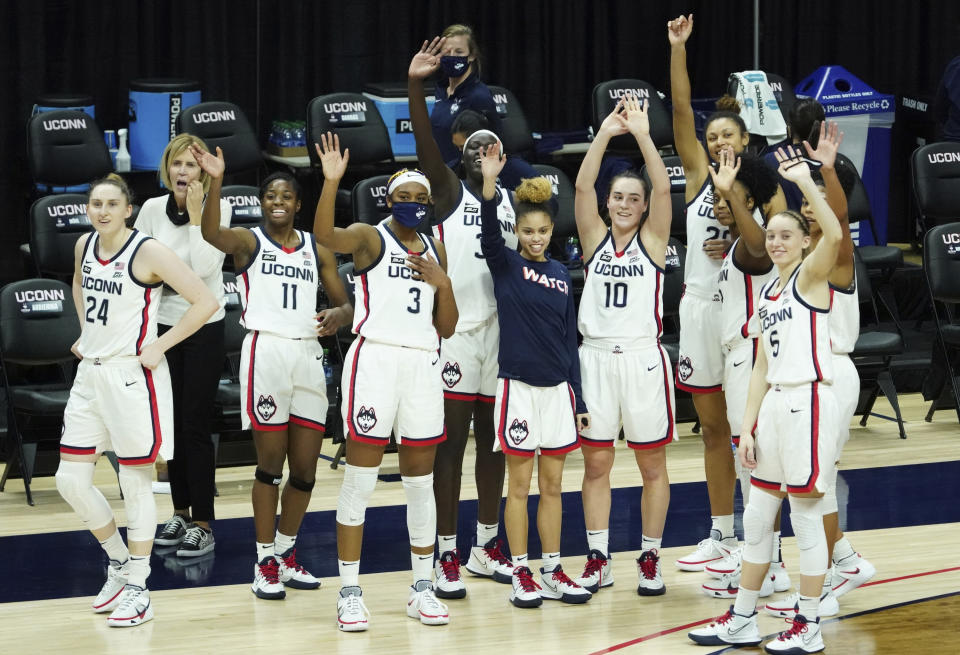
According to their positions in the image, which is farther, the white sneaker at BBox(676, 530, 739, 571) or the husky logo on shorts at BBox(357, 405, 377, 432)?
the white sneaker at BBox(676, 530, 739, 571)

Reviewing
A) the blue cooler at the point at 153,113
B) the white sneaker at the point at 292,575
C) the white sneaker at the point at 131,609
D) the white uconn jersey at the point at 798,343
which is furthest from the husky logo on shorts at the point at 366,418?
the blue cooler at the point at 153,113

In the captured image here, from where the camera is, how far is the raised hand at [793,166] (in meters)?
5.23

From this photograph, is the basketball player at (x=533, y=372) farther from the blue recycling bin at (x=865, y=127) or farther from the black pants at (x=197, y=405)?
the blue recycling bin at (x=865, y=127)

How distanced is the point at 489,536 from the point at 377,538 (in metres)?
0.83

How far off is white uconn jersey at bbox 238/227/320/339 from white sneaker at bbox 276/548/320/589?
91 centimetres

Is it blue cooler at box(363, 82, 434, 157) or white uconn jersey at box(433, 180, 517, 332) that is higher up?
blue cooler at box(363, 82, 434, 157)

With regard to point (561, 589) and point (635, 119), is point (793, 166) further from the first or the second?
point (561, 589)

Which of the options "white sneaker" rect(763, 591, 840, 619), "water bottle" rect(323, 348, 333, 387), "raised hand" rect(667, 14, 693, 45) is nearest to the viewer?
"white sneaker" rect(763, 591, 840, 619)

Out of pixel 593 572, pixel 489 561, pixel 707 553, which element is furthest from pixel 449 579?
pixel 707 553

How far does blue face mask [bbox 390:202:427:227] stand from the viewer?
555 cm

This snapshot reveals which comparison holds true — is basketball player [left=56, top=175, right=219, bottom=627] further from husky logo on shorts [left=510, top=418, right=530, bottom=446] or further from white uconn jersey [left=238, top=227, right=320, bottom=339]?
husky logo on shorts [left=510, top=418, right=530, bottom=446]

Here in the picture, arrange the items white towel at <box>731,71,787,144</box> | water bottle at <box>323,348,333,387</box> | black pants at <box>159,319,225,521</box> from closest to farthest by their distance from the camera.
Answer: black pants at <box>159,319,225,521</box>, water bottle at <box>323,348,333,387</box>, white towel at <box>731,71,787,144</box>

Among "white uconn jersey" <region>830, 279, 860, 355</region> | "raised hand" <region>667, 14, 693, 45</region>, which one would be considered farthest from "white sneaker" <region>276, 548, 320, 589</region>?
"raised hand" <region>667, 14, 693, 45</region>

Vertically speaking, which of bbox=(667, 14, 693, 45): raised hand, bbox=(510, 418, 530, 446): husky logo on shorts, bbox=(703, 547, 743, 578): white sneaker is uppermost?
bbox=(667, 14, 693, 45): raised hand
